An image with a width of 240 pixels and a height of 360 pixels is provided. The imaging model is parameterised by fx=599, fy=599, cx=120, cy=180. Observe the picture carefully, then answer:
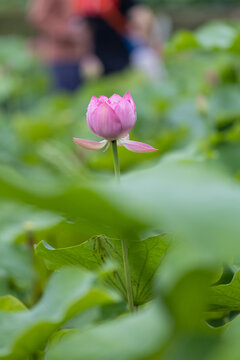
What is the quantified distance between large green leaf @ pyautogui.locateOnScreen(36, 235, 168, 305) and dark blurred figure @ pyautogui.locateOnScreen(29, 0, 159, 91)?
262 cm

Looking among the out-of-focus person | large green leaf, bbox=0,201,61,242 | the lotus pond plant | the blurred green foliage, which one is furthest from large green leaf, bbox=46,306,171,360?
the out-of-focus person

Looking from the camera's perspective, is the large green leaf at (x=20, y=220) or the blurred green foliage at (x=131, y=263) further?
the large green leaf at (x=20, y=220)

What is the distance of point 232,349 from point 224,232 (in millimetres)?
69

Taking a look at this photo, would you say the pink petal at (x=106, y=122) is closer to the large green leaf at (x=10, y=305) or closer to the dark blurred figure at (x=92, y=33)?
the large green leaf at (x=10, y=305)

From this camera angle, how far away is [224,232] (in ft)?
0.96

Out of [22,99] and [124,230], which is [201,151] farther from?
[22,99]

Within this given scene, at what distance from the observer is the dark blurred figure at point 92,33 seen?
321 cm

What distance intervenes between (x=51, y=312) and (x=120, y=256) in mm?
101

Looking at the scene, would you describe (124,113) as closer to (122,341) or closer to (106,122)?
(106,122)

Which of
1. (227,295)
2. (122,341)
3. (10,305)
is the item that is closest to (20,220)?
(10,305)

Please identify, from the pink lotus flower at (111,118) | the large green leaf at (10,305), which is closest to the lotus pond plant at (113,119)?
the pink lotus flower at (111,118)

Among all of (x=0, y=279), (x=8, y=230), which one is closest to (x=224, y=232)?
(x=0, y=279)

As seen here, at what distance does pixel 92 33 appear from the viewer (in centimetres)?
338

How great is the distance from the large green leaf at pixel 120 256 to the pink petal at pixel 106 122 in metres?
0.09
